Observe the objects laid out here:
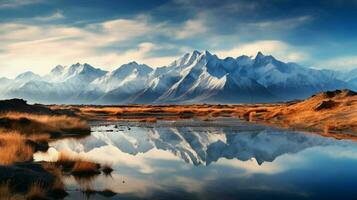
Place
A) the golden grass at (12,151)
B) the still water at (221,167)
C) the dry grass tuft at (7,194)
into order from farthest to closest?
the golden grass at (12,151)
the still water at (221,167)
the dry grass tuft at (7,194)

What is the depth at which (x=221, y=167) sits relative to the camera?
103 ft

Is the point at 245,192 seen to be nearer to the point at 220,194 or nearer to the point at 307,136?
the point at 220,194

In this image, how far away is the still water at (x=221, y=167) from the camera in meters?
22.7

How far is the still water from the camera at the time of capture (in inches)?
892

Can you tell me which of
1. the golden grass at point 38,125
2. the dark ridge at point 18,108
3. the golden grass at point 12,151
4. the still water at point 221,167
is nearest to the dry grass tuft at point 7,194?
the still water at point 221,167

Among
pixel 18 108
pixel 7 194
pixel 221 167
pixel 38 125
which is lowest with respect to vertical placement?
pixel 7 194

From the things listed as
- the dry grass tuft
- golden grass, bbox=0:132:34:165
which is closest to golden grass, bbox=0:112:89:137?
golden grass, bbox=0:132:34:165

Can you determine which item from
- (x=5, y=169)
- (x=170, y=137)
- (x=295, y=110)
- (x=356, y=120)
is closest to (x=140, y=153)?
(x=170, y=137)

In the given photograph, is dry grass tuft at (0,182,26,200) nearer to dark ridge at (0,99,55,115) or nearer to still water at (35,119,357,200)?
still water at (35,119,357,200)

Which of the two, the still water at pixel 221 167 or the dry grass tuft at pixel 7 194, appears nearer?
the dry grass tuft at pixel 7 194

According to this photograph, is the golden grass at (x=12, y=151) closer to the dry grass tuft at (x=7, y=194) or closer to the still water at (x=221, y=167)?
the still water at (x=221, y=167)

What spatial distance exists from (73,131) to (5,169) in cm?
3671

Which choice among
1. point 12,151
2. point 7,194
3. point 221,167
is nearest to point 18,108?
point 12,151

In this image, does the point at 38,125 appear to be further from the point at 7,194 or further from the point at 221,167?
the point at 7,194
